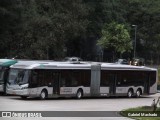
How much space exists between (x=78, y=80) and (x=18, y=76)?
539cm

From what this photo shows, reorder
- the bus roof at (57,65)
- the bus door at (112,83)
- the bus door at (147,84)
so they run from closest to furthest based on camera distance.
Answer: the bus roof at (57,65), the bus door at (112,83), the bus door at (147,84)

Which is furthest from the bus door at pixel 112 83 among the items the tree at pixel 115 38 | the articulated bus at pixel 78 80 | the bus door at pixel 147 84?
the tree at pixel 115 38

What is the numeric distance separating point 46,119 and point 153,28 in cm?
8991

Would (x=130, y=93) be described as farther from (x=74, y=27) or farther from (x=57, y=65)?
(x=74, y=27)

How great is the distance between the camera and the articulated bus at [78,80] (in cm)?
3566

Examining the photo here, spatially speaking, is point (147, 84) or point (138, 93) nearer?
point (138, 93)

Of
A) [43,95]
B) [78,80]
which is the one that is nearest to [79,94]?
[78,80]

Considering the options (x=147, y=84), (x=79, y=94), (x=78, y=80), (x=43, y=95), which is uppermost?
(x=78, y=80)

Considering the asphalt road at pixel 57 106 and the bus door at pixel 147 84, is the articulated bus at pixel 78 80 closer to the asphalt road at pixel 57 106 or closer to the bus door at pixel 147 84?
the bus door at pixel 147 84

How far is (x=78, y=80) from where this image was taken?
39406 millimetres

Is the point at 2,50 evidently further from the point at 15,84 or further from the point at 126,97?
the point at 15,84

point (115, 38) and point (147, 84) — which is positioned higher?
point (115, 38)

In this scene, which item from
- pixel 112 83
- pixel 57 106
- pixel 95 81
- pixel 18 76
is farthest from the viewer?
pixel 112 83

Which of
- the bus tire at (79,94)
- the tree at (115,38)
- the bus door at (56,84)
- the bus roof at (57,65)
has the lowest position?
the bus tire at (79,94)
